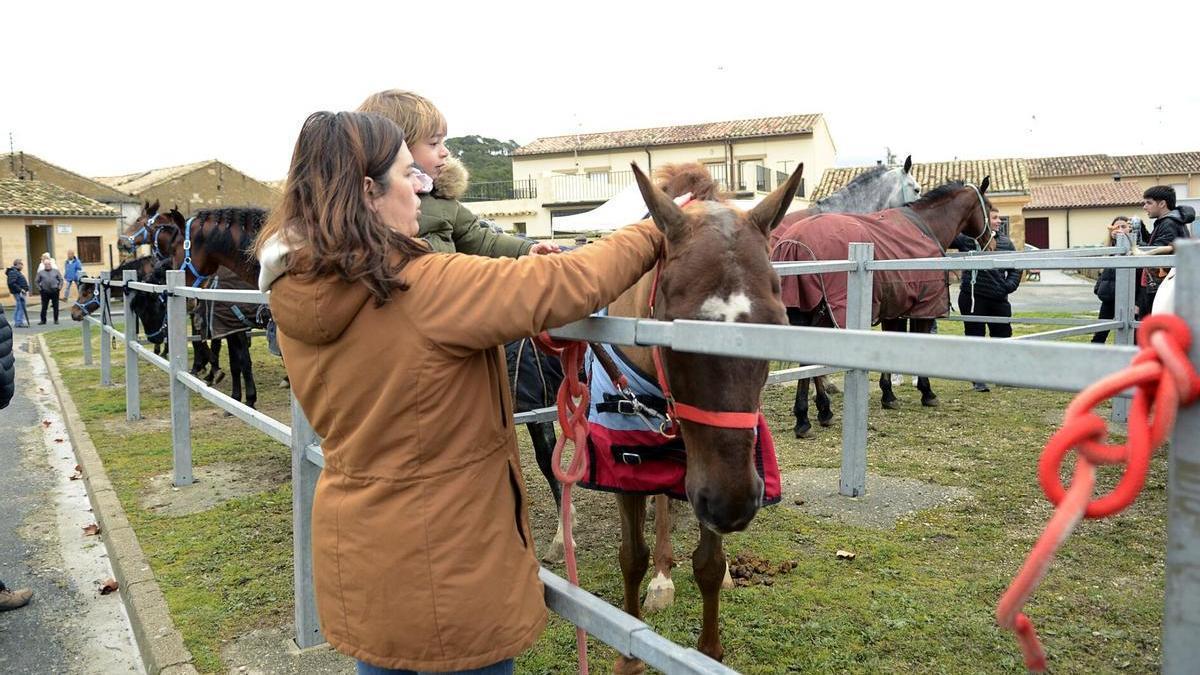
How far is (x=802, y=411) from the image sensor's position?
281 inches

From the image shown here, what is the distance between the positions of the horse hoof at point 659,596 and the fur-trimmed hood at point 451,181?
1965 mm

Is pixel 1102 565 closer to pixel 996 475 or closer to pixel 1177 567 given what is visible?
pixel 996 475

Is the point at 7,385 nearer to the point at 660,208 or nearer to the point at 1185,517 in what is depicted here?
the point at 660,208

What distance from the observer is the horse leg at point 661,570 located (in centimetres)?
371

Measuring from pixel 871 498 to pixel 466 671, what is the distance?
4.03 metres

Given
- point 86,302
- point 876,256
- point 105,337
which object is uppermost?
point 876,256

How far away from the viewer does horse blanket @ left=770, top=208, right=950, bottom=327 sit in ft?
22.1

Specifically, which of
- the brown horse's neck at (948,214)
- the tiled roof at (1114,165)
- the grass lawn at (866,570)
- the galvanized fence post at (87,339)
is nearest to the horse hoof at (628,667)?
the grass lawn at (866,570)

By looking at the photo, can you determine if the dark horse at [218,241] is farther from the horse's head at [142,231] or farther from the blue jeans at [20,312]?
the blue jeans at [20,312]

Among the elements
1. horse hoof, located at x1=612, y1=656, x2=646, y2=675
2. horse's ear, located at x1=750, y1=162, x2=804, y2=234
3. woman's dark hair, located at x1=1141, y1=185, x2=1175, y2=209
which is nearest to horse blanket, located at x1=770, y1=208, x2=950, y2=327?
woman's dark hair, located at x1=1141, y1=185, x2=1175, y2=209

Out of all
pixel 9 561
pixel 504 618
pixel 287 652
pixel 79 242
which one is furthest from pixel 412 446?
pixel 79 242

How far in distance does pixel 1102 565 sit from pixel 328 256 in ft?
13.2

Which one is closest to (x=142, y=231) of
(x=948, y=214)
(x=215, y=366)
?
(x=215, y=366)

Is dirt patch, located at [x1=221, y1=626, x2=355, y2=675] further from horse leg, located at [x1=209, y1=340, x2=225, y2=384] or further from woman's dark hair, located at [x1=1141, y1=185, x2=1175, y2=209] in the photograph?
woman's dark hair, located at [x1=1141, y1=185, x2=1175, y2=209]
